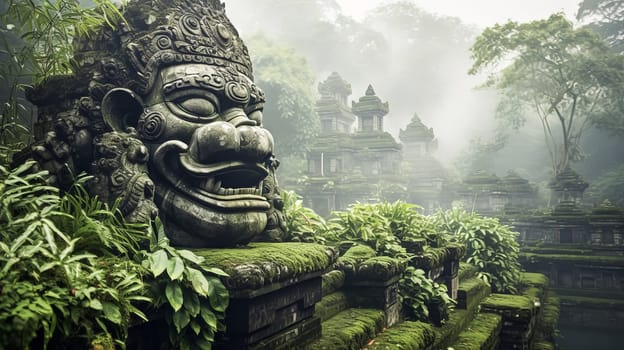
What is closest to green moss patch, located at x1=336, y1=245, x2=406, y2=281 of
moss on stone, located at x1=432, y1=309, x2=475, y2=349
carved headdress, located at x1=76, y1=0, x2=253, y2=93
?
moss on stone, located at x1=432, y1=309, x2=475, y2=349

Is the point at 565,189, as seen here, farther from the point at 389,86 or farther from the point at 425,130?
the point at 389,86

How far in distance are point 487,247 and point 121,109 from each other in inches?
339

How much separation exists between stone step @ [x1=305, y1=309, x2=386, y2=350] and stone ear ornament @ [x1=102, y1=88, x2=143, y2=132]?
2128 mm

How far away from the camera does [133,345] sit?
2762mm

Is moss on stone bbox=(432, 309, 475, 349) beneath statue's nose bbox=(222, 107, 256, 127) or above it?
beneath

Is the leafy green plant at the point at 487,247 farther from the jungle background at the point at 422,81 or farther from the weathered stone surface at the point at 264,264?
the jungle background at the point at 422,81

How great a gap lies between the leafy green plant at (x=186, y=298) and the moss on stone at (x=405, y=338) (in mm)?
1975

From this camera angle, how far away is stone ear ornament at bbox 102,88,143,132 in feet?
11.6

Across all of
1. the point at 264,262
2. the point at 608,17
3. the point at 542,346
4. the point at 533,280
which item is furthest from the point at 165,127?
the point at 608,17

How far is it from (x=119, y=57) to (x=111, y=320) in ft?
7.06

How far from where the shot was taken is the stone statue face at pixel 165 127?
3.37m

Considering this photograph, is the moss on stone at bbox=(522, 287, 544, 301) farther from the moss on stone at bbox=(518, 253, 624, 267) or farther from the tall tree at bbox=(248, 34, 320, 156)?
the tall tree at bbox=(248, 34, 320, 156)

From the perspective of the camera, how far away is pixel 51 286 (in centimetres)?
215

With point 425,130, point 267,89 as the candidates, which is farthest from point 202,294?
point 425,130
